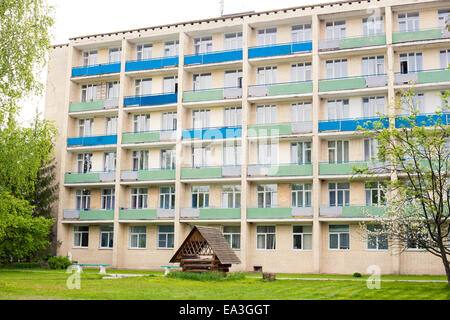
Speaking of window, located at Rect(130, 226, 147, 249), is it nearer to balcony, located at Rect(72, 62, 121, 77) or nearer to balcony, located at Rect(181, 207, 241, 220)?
balcony, located at Rect(181, 207, 241, 220)

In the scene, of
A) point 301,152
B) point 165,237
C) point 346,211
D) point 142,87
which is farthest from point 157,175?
point 346,211

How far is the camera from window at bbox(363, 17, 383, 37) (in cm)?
4517

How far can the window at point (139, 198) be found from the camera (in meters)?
51.0

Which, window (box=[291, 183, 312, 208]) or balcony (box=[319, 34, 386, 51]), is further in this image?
window (box=[291, 183, 312, 208])

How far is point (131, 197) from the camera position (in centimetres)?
5138

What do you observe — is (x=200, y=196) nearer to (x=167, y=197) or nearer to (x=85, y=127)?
(x=167, y=197)

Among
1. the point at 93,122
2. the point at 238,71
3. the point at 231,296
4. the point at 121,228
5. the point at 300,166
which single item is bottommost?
the point at 231,296

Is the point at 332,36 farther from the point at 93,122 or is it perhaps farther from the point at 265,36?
the point at 93,122

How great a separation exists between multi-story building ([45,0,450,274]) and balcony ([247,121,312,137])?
88 mm

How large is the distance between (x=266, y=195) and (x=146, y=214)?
10414mm

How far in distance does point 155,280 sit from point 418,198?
13.8 m

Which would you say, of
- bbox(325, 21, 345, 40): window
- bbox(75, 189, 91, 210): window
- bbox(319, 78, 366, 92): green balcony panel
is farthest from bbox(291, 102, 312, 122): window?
bbox(75, 189, 91, 210): window
